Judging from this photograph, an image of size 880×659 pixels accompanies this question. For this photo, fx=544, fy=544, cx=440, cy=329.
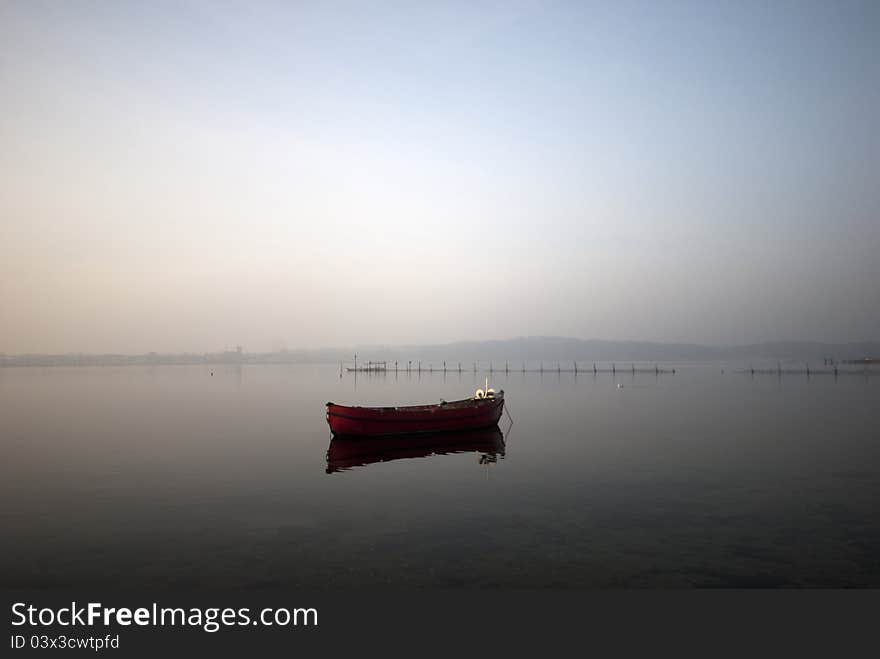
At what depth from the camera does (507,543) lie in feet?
55.4

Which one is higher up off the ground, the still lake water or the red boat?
the red boat

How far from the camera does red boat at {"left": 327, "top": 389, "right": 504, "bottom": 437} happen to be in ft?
124

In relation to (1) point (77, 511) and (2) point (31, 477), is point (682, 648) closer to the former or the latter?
(1) point (77, 511)

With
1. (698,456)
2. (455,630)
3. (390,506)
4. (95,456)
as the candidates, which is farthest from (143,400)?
(455,630)

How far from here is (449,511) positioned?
2091cm

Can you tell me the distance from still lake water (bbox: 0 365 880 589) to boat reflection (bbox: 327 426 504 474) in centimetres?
88

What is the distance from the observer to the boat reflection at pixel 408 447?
32.1 meters

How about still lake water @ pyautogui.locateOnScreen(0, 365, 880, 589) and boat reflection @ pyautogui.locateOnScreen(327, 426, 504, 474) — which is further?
boat reflection @ pyautogui.locateOnScreen(327, 426, 504, 474)

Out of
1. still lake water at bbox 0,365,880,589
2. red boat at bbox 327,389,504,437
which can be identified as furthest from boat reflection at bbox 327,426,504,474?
still lake water at bbox 0,365,880,589

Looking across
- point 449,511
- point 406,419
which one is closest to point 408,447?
point 406,419

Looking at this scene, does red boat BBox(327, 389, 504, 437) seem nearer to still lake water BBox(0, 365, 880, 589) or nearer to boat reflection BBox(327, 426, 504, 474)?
boat reflection BBox(327, 426, 504, 474)

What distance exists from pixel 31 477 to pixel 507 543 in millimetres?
24681

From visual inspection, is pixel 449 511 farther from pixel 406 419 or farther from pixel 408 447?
pixel 406 419

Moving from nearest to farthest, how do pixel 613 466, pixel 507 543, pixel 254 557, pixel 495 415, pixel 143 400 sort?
pixel 254 557, pixel 507 543, pixel 613 466, pixel 495 415, pixel 143 400
